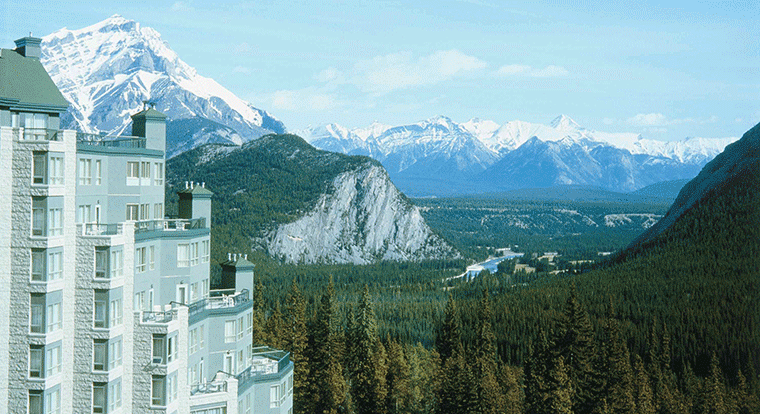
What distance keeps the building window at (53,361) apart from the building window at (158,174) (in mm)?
11762

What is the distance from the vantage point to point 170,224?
47094mm

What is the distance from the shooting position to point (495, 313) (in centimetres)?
13725

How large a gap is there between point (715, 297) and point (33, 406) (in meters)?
107

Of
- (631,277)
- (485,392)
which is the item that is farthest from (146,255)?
(631,277)

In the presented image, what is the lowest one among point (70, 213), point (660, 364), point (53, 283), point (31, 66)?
point (660, 364)

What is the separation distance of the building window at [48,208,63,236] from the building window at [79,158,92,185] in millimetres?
2740

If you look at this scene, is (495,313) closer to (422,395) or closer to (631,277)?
(631,277)

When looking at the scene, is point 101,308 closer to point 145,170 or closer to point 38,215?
point 38,215

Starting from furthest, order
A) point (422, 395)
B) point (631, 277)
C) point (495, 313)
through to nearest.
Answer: point (631, 277) → point (495, 313) → point (422, 395)

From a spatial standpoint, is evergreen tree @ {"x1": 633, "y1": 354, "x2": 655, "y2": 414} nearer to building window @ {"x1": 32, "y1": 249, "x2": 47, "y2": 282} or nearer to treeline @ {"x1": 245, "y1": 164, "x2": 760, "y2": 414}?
treeline @ {"x1": 245, "y1": 164, "x2": 760, "y2": 414}

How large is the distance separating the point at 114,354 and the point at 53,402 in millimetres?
3511

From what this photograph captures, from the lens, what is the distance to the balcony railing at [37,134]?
1499 inches

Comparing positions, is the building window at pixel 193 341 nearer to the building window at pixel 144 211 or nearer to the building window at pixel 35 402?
the building window at pixel 144 211

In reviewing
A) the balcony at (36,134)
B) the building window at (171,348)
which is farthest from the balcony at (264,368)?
the balcony at (36,134)
